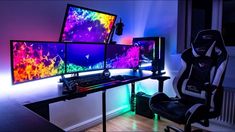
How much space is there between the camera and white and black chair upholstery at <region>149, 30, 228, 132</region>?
1691 mm

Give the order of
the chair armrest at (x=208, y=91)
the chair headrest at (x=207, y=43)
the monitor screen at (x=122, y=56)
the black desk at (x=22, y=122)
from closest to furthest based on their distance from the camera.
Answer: the black desk at (x=22, y=122)
the chair armrest at (x=208, y=91)
the chair headrest at (x=207, y=43)
the monitor screen at (x=122, y=56)

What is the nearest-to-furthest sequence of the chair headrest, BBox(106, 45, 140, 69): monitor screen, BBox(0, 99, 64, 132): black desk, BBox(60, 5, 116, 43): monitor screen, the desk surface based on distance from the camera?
BBox(0, 99, 64, 132): black desk, the desk surface, the chair headrest, BBox(60, 5, 116, 43): monitor screen, BBox(106, 45, 140, 69): monitor screen

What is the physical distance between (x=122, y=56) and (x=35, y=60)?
1194 mm

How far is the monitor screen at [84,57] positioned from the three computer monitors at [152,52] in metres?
0.83

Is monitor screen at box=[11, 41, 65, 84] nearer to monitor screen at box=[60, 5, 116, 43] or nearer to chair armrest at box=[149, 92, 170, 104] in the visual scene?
monitor screen at box=[60, 5, 116, 43]

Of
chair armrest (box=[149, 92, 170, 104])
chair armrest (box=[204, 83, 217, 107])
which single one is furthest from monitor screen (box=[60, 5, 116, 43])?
chair armrest (box=[204, 83, 217, 107])

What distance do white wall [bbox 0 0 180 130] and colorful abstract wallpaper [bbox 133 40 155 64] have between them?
0.23 meters

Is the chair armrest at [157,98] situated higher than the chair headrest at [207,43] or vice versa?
the chair headrest at [207,43]

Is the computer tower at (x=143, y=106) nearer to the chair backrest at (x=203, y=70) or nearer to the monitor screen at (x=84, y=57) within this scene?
the chair backrest at (x=203, y=70)

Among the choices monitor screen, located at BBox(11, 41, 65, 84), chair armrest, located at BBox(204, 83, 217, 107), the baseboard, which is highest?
monitor screen, located at BBox(11, 41, 65, 84)

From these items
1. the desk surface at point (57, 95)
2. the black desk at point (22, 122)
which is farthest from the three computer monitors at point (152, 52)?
the black desk at point (22, 122)

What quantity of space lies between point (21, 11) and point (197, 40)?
1.84 meters

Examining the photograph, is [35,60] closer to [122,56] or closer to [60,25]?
[60,25]

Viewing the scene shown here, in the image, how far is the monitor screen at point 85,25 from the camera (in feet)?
6.53
